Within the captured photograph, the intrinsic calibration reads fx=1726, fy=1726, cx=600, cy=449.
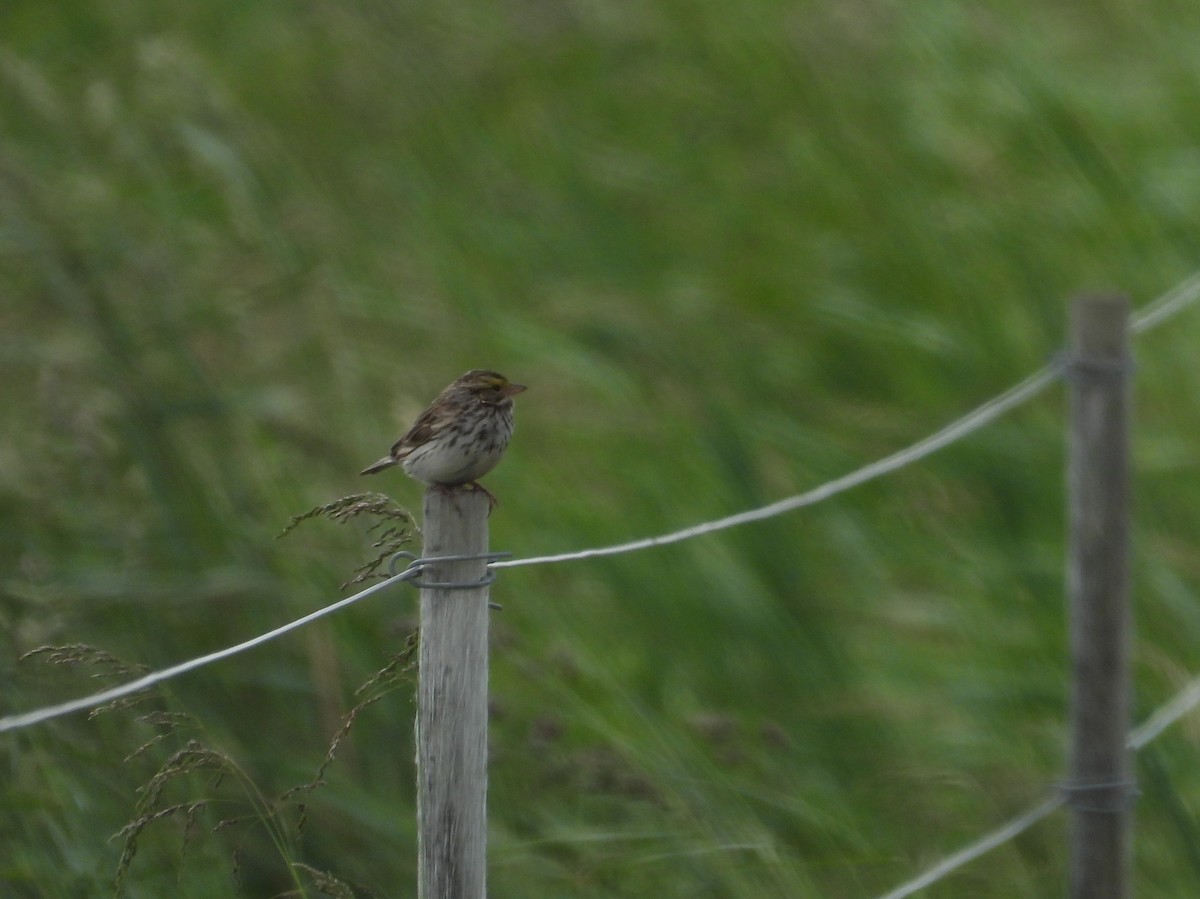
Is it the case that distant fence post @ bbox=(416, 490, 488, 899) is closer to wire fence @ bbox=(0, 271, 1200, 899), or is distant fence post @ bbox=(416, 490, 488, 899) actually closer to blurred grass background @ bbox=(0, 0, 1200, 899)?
wire fence @ bbox=(0, 271, 1200, 899)

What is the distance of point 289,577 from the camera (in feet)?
8.83

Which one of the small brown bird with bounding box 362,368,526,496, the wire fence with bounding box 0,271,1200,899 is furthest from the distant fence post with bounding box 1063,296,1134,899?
the small brown bird with bounding box 362,368,526,496

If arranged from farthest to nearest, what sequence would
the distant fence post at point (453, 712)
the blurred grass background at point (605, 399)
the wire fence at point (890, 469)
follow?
the blurred grass background at point (605, 399)
the wire fence at point (890, 469)
the distant fence post at point (453, 712)

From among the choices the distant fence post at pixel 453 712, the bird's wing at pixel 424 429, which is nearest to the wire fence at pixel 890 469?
the distant fence post at pixel 453 712

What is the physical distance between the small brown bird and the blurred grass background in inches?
15.7

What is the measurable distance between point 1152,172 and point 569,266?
165 cm

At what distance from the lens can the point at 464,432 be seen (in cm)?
199

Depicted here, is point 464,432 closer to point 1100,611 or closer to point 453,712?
point 453,712

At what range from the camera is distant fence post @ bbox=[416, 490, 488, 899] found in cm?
168

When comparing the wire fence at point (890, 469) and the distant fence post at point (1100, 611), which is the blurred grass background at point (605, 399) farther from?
the distant fence post at point (1100, 611)

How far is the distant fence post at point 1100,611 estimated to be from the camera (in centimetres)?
268

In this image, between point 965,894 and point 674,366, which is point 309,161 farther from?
point 965,894

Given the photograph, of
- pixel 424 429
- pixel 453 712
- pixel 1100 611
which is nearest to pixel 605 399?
pixel 1100 611

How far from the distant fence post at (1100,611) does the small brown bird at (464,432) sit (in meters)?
1.08
